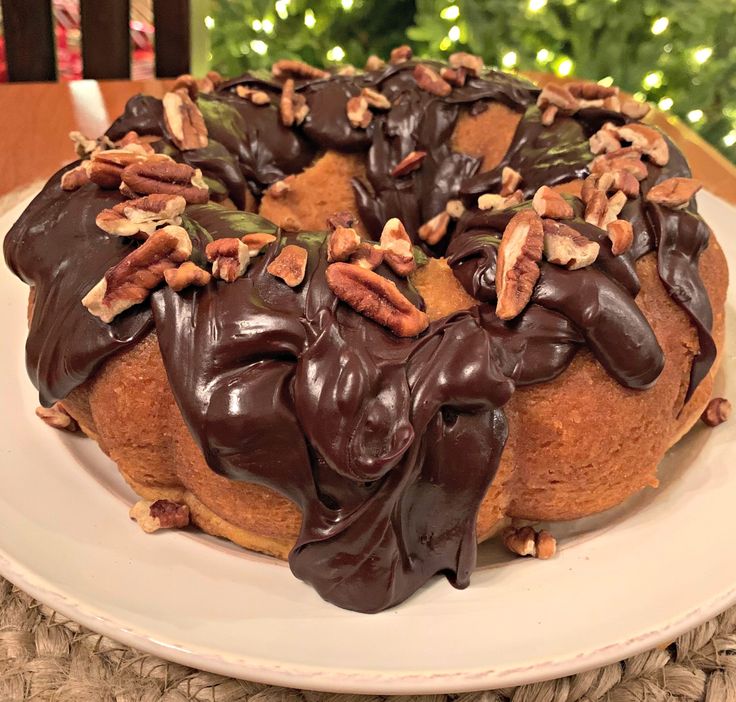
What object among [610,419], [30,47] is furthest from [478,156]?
[30,47]

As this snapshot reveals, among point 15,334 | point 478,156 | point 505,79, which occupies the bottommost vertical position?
point 15,334

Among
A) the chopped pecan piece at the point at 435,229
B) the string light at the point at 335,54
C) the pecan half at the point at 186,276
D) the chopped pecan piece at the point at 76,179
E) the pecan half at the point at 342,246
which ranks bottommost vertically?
the string light at the point at 335,54

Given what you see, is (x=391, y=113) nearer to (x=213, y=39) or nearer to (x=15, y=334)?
(x=15, y=334)

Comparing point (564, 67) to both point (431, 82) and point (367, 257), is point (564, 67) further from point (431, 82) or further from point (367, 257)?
point (367, 257)

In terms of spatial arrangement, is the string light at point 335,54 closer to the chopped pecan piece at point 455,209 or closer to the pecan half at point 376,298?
the chopped pecan piece at point 455,209

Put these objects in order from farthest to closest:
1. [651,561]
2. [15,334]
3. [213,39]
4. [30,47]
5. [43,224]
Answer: [213,39]
[30,47]
[15,334]
[43,224]
[651,561]

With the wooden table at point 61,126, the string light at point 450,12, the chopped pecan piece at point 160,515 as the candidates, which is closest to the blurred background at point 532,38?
the string light at point 450,12

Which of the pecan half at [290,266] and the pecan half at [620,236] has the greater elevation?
the pecan half at [620,236]

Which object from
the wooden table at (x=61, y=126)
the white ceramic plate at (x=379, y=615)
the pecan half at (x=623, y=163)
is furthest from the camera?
the wooden table at (x=61, y=126)
